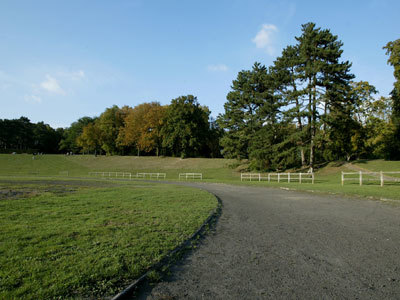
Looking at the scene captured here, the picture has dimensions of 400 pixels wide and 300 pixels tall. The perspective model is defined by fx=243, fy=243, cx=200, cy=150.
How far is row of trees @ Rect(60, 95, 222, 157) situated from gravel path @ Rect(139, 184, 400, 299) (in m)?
50.1

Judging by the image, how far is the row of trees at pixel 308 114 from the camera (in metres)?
32.1

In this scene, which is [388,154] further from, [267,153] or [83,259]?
[83,259]

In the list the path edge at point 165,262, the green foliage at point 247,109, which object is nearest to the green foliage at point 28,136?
the green foliage at point 247,109

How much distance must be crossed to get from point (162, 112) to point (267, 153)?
35627 millimetres

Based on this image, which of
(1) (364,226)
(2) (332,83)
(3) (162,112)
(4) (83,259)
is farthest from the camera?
(3) (162,112)

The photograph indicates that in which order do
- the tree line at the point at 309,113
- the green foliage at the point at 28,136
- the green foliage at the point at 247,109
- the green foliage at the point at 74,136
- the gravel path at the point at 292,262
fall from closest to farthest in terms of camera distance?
1. the gravel path at the point at 292,262
2. the tree line at the point at 309,113
3. the green foliage at the point at 247,109
4. the green foliage at the point at 74,136
5. the green foliage at the point at 28,136

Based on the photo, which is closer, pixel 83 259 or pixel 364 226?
pixel 83 259

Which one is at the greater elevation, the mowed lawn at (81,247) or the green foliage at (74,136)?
the green foliage at (74,136)

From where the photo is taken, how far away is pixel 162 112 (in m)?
63.4

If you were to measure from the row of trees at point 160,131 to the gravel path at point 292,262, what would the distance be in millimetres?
50119

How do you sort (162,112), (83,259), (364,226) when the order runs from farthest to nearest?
1. (162,112)
2. (364,226)
3. (83,259)

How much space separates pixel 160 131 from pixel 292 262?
191 ft

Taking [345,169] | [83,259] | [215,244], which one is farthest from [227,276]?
[345,169]

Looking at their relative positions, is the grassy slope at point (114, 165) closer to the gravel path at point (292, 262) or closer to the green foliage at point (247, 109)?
the green foliage at point (247, 109)
